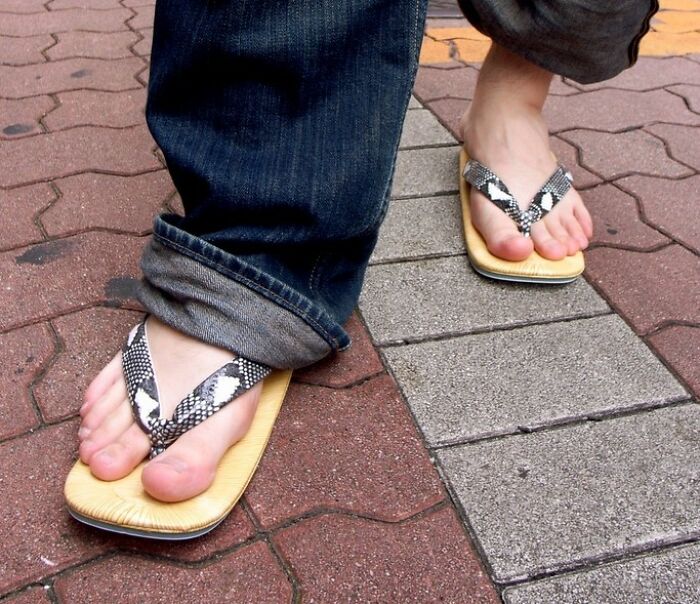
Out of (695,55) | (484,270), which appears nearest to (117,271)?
(484,270)

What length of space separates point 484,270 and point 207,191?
0.61 m

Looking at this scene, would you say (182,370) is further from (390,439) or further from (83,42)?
(83,42)

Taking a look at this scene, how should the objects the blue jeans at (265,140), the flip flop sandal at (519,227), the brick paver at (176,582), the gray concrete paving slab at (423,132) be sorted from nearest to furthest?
the brick paver at (176,582)
the blue jeans at (265,140)
the flip flop sandal at (519,227)
the gray concrete paving slab at (423,132)

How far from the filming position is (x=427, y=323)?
1262mm

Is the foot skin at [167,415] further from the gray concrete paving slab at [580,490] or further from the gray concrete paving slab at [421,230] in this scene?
the gray concrete paving slab at [421,230]

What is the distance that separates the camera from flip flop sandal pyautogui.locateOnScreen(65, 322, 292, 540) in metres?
0.85

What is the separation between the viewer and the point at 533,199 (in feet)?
4.77

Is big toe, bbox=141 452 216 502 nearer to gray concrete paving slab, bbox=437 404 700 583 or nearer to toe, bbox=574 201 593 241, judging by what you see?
gray concrete paving slab, bbox=437 404 700 583

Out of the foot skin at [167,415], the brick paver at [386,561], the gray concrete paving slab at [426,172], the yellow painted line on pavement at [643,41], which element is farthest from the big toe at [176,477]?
the yellow painted line on pavement at [643,41]

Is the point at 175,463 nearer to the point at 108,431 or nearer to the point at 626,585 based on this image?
the point at 108,431

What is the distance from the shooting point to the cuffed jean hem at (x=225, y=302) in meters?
0.97

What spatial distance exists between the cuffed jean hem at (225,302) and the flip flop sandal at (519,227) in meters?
0.49

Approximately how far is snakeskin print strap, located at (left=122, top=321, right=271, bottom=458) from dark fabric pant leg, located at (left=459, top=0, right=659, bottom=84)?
857mm

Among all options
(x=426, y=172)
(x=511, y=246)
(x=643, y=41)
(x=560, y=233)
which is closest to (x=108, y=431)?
(x=511, y=246)
